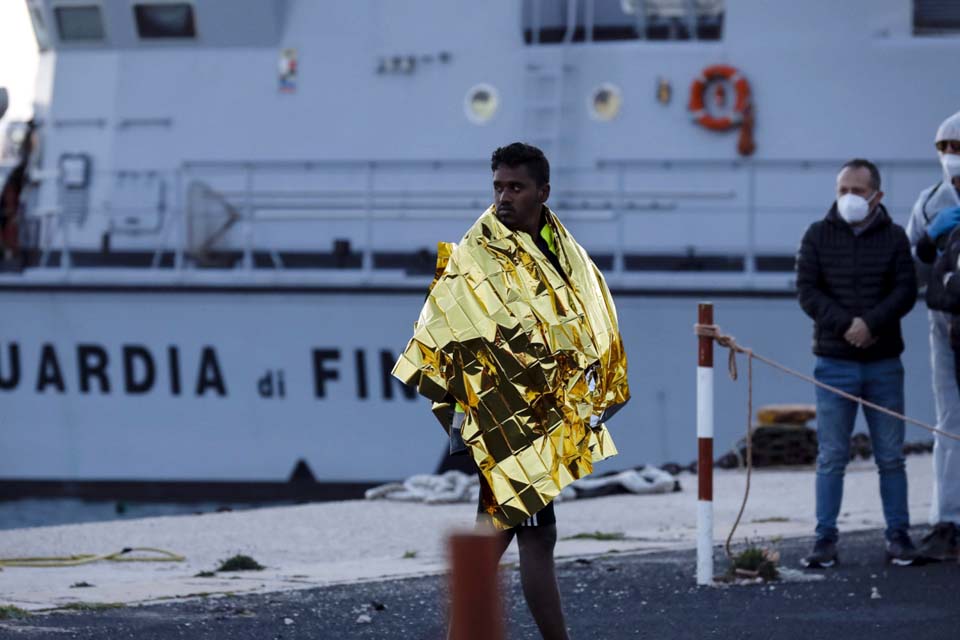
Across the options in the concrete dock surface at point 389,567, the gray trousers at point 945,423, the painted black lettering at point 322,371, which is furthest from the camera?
the painted black lettering at point 322,371

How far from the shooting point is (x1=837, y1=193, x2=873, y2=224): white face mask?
6.25m

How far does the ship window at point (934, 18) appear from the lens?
12141mm

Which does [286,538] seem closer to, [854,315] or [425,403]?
[854,315]

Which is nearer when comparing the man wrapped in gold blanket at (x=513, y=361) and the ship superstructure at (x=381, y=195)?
the man wrapped in gold blanket at (x=513, y=361)

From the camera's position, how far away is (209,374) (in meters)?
11.8

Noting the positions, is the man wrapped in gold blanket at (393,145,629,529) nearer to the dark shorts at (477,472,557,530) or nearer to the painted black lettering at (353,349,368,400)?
the dark shorts at (477,472,557,530)

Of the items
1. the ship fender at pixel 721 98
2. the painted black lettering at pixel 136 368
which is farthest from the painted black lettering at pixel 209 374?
the ship fender at pixel 721 98

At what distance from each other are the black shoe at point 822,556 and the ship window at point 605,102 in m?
6.37

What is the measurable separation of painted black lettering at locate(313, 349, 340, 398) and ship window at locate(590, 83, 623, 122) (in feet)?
8.27

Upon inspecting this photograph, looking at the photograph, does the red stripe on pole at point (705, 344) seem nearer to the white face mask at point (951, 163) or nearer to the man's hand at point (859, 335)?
the man's hand at point (859, 335)

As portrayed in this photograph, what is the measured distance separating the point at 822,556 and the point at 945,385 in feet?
2.74

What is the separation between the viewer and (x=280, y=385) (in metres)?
11.7

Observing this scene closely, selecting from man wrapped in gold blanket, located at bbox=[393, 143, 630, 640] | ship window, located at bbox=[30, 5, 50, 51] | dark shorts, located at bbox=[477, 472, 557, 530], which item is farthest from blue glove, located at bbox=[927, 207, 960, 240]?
ship window, located at bbox=[30, 5, 50, 51]

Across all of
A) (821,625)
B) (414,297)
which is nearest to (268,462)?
(414,297)
